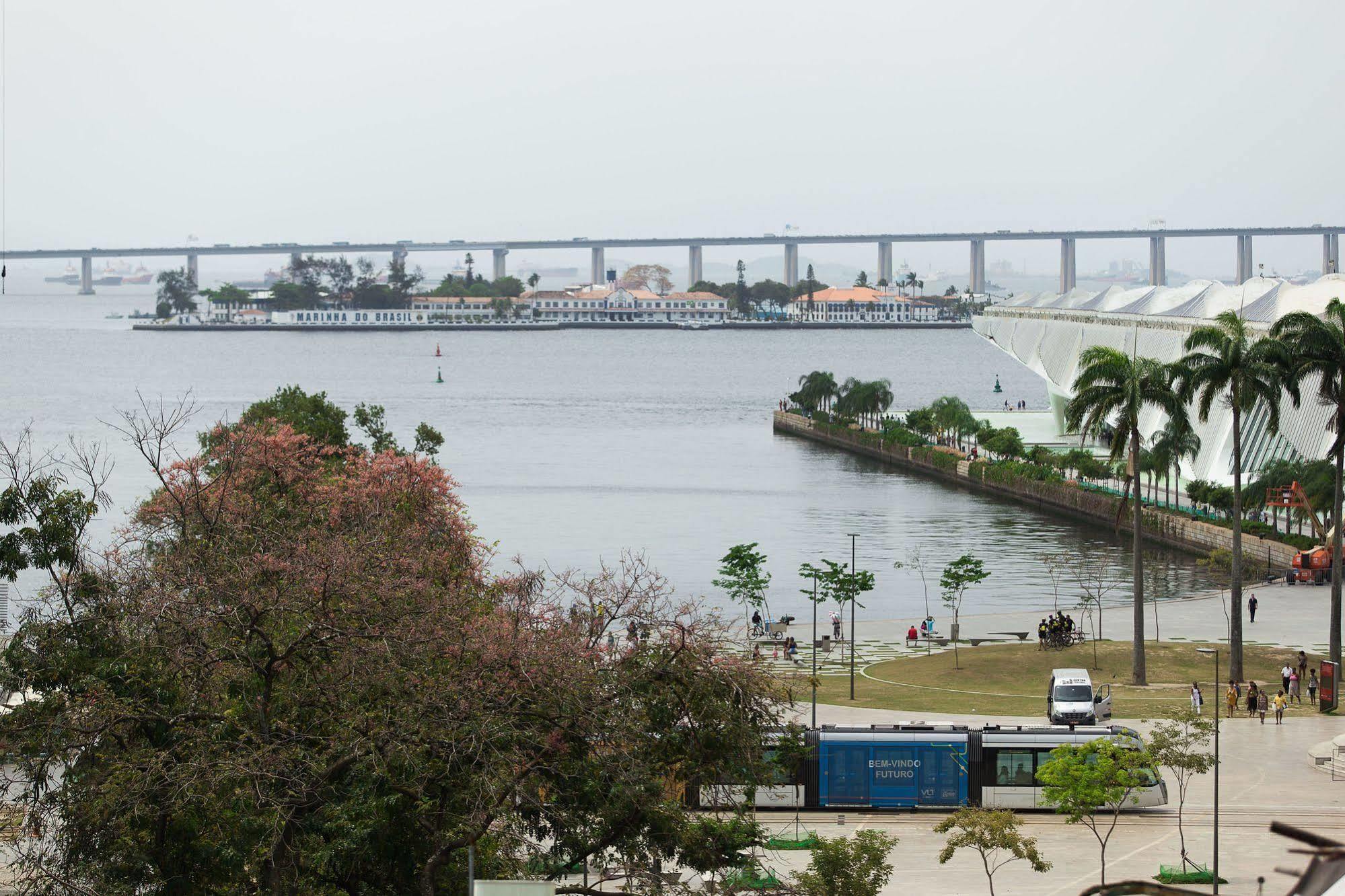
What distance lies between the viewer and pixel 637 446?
84.5 metres

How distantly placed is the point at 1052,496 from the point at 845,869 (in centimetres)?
4710

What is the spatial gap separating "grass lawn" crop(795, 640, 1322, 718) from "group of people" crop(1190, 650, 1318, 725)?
195 millimetres

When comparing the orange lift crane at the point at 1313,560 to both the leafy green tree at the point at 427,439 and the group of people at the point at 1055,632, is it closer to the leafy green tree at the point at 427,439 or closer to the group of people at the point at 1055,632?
the group of people at the point at 1055,632

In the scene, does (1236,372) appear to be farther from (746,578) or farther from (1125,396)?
(746,578)

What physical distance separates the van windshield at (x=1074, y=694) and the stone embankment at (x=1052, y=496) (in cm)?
881

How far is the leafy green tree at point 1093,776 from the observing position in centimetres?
1903

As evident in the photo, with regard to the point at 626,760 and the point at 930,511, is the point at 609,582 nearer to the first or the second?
the point at 626,760

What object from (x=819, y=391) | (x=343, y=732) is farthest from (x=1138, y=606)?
(x=819, y=391)

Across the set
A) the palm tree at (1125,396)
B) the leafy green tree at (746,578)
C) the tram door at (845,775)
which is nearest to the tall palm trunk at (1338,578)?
the palm tree at (1125,396)

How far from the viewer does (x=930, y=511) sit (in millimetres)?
59812

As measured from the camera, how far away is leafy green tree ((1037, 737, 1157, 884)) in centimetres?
1903

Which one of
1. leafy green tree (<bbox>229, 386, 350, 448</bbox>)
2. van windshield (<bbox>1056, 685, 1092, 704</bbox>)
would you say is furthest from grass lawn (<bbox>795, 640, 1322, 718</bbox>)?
leafy green tree (<bbox>229, 386, 350, 448</bbox>)

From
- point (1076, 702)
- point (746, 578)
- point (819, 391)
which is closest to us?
point (1076, 702)

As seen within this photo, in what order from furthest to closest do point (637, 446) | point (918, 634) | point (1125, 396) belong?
1. point (637, 446)
2. point (918, 634)
3. point (1125, 396)
